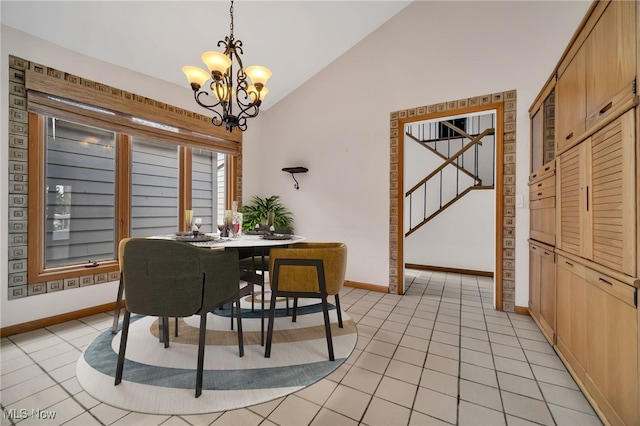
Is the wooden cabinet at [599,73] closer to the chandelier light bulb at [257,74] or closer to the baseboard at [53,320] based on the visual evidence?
the chandelier light bulb at [257,74]

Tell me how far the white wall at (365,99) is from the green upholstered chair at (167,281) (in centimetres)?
174

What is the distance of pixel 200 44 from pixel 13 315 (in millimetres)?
3247

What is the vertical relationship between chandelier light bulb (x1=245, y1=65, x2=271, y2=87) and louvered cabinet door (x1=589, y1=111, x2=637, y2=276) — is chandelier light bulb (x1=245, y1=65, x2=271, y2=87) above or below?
above

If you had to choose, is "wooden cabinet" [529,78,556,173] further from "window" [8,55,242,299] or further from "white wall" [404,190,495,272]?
"window" [8,55,242,299]

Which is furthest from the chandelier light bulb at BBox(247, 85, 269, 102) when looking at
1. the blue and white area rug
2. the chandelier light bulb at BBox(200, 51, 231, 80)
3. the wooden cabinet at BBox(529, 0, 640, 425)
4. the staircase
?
the staircase

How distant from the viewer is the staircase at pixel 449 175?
5.09 metres

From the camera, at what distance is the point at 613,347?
129 centimetres

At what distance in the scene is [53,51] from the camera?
2533 millimetres

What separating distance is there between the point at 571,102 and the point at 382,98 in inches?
89.9

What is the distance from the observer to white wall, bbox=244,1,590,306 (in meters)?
2.96

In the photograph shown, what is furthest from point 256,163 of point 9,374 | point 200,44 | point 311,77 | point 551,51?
point 551,51

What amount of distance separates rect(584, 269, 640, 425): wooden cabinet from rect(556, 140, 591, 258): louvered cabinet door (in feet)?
0.78

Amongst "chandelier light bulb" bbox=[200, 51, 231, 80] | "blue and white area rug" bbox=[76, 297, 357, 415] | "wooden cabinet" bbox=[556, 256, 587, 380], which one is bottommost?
"blue and white area rug" bbox=[76, 297, 357, 415]

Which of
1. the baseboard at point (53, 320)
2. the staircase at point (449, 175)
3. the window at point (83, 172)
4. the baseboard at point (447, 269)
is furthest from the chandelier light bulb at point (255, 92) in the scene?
the baseboard at point (447, 269)
